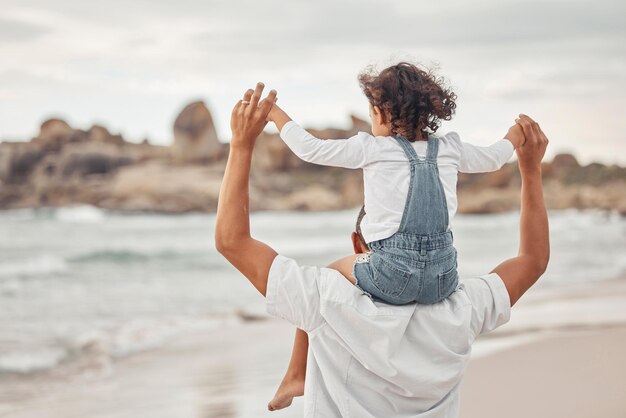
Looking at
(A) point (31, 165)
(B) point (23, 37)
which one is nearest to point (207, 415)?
(B) point (23, 37)

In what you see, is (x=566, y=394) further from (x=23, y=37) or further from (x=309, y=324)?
(x=23, y=37)

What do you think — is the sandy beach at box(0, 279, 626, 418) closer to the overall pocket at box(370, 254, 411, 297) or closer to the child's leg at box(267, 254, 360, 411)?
the child's leg at box(267, 254, 360, 411)

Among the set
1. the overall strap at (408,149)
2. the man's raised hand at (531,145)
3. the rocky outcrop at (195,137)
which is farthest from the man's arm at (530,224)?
the rocky outcrop at (195,137)

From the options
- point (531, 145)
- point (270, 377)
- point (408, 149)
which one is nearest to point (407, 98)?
point (408, 149)

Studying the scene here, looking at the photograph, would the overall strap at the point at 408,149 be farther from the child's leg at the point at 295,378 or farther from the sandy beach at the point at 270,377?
the sandy beach at the point at 270,377

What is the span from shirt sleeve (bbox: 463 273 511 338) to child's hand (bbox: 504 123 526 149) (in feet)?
1.32

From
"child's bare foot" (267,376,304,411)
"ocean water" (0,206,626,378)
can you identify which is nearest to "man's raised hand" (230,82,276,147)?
"child's bare foot" (267,376,304,411)

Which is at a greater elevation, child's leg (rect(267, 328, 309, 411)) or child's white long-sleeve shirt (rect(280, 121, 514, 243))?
child's white long-sleeve shirt (rect(280, 121, 514, 243))

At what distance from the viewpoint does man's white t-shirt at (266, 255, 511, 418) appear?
1960 millimetres

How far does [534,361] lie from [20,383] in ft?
10.5

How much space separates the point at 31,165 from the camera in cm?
4759

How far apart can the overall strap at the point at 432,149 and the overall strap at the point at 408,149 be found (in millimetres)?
37

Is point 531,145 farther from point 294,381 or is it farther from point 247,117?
point 294,381

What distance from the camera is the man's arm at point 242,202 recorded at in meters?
2.04
